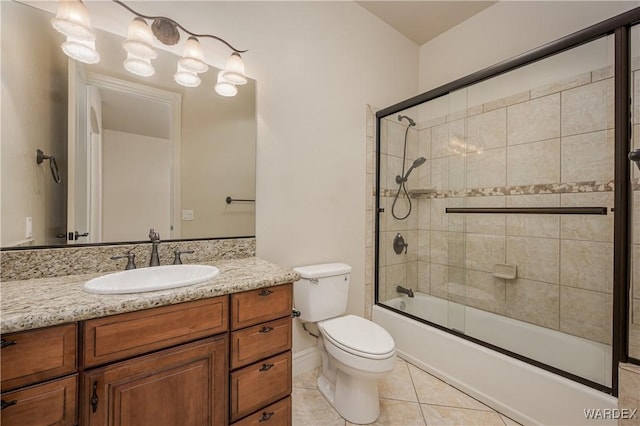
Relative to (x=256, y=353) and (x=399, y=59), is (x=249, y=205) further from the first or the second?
(x=399, y=59)

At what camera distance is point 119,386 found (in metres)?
0.87

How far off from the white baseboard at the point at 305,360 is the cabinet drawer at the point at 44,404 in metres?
1.28

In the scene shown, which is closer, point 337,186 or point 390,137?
point 337,186

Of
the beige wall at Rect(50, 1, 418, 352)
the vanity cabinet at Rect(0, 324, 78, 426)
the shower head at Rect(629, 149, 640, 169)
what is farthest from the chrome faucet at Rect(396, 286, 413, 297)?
the vanity cabinet at Rect(0, 324, 78, 426)

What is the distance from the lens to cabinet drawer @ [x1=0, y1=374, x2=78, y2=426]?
2.38 feet

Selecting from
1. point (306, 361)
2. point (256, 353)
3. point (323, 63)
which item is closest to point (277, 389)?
point (256, 353)

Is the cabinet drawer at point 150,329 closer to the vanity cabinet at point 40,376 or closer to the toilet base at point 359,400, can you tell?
the vanity cabinet at point 40,376

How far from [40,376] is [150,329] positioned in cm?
27

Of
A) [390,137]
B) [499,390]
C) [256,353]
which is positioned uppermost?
[390,137]

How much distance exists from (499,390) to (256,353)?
4.64 feet

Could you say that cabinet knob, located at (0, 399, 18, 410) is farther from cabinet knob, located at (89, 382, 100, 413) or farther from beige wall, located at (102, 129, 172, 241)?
beige wall, located at (102, 129, 172, 241)

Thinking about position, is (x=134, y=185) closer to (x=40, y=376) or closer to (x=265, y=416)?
(x=40, y=376)

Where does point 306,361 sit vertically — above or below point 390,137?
below

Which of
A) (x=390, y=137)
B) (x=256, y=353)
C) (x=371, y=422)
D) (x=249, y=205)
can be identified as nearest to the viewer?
(x=256, y=353)
